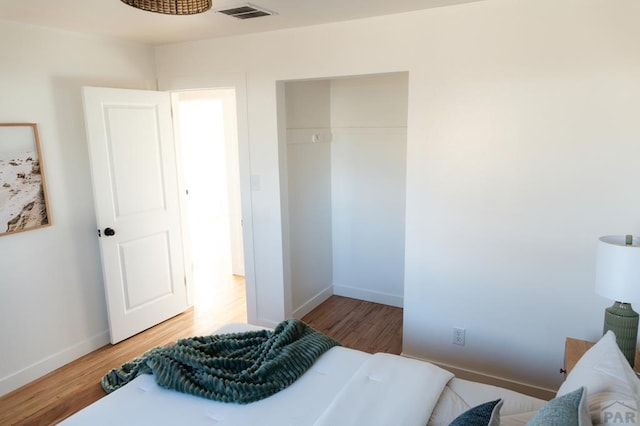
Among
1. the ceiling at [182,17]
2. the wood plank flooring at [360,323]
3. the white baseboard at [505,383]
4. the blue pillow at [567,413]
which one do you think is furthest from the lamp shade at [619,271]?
the wood plank flooring at [360,323]

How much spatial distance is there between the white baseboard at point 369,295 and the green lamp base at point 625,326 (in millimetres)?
2302

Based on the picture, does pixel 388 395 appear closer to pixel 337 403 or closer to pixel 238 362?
pixel 337 403

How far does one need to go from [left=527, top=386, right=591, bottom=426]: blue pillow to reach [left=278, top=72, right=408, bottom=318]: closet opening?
2460 mm

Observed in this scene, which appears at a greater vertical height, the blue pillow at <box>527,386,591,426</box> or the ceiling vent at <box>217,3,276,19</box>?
the ceiling vent at <box>217,3,276,19</box>

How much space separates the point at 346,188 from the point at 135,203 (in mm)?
1897

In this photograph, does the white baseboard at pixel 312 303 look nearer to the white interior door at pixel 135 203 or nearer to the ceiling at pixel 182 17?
the white interior door at pixel 135 203

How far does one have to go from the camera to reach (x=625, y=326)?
5.77 feet

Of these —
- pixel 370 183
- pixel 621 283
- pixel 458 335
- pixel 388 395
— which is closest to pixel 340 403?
pixel 388 395

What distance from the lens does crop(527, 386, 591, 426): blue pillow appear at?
107 centimetres

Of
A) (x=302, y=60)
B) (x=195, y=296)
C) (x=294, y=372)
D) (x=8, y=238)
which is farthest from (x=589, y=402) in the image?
(x=195, y=296)

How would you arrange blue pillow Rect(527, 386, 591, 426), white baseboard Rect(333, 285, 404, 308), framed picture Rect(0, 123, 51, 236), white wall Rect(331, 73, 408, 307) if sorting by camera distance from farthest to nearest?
white baseboard Rect(333, 285, 404, 308), white wall Rect(331, 73, 408, 307), framed picture Rect(0, 123, 51, 236), blue pillow Rect(527, 386, 591, 426)

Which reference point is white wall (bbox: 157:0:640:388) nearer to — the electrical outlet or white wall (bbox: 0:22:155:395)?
the electrical outlet

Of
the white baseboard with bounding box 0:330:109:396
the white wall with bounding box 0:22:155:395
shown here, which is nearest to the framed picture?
the white wall with bounding box 0:22:155:395

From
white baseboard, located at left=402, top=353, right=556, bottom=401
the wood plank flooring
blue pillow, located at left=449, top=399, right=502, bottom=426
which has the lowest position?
the wood plank flooring
